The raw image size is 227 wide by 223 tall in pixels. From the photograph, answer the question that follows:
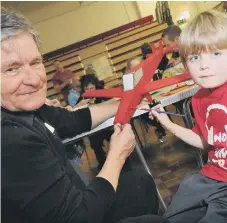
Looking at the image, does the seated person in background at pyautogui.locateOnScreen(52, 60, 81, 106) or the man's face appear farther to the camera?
the seated person in background at pyautogui.locateOnScreen(52, 60, 81, 106)

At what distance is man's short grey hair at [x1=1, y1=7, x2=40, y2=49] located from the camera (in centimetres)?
102

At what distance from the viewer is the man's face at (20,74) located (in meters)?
1.01

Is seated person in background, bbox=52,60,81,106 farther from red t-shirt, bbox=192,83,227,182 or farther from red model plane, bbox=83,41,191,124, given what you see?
red t-shirt, bbox=192,83,227,182

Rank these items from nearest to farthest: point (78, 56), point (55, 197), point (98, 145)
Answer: point (55, 197), point (98, 145), point (78, 56)

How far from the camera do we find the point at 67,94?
14.9 ft

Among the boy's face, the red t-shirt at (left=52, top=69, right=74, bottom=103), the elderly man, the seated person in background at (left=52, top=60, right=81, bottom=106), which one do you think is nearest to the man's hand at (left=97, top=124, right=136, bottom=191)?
the elderly man

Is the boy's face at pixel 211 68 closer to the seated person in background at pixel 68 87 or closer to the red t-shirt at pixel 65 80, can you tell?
the seated person in background at pixel 68 87

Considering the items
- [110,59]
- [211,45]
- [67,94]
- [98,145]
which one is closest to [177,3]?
[110,59]

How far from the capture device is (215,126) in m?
1.27

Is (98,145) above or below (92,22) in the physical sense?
below

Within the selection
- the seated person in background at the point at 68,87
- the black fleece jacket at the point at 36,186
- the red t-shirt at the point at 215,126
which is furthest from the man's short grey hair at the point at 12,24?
the seated person in background at the point at 68,87

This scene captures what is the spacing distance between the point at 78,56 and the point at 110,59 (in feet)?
3.67

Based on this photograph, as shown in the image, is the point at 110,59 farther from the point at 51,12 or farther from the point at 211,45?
the point at 211,45

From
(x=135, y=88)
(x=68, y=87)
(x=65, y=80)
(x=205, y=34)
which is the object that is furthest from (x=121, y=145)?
(x=65, y=80)
